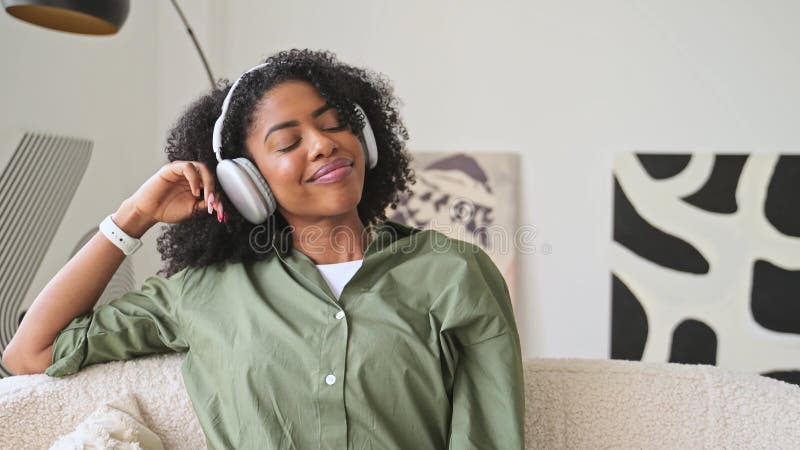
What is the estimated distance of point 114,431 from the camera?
4.12 ft

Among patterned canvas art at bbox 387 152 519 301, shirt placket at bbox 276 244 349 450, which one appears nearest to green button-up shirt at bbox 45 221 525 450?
shirt placket at bbox 276 244 349 450

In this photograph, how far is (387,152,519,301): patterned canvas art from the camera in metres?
2.84

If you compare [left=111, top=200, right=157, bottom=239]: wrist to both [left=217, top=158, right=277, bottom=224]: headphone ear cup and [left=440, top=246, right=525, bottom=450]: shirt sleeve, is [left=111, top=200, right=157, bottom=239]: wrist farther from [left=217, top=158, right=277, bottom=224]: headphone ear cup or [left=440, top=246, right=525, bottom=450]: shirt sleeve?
[left=440, top=246, right=525, bottom=450]: shirt sleeve

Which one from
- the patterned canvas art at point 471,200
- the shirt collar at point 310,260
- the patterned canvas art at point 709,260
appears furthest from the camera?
the patterned canvas art at point 471,200

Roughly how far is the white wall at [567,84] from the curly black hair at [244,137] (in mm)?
1313

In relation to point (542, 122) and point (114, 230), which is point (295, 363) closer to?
point (114, 230)

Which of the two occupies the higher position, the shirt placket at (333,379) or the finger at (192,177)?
the finger at (192,177)

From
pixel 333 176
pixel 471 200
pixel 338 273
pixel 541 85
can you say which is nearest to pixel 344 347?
pixel 338 273

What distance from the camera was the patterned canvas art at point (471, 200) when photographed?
2836 millimetres

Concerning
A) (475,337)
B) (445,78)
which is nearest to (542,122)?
(445,78)

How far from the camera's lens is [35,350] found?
1.35 metres

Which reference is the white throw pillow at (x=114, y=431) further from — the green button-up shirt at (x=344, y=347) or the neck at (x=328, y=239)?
the neck at (x=328, y=239)

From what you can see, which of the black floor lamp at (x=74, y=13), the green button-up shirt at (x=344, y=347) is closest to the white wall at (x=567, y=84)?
the black floor lamp at (x=74, y=13)

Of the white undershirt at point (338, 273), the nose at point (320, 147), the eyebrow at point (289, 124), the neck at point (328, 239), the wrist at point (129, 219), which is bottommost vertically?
the white undershirt at point (338, 273)
